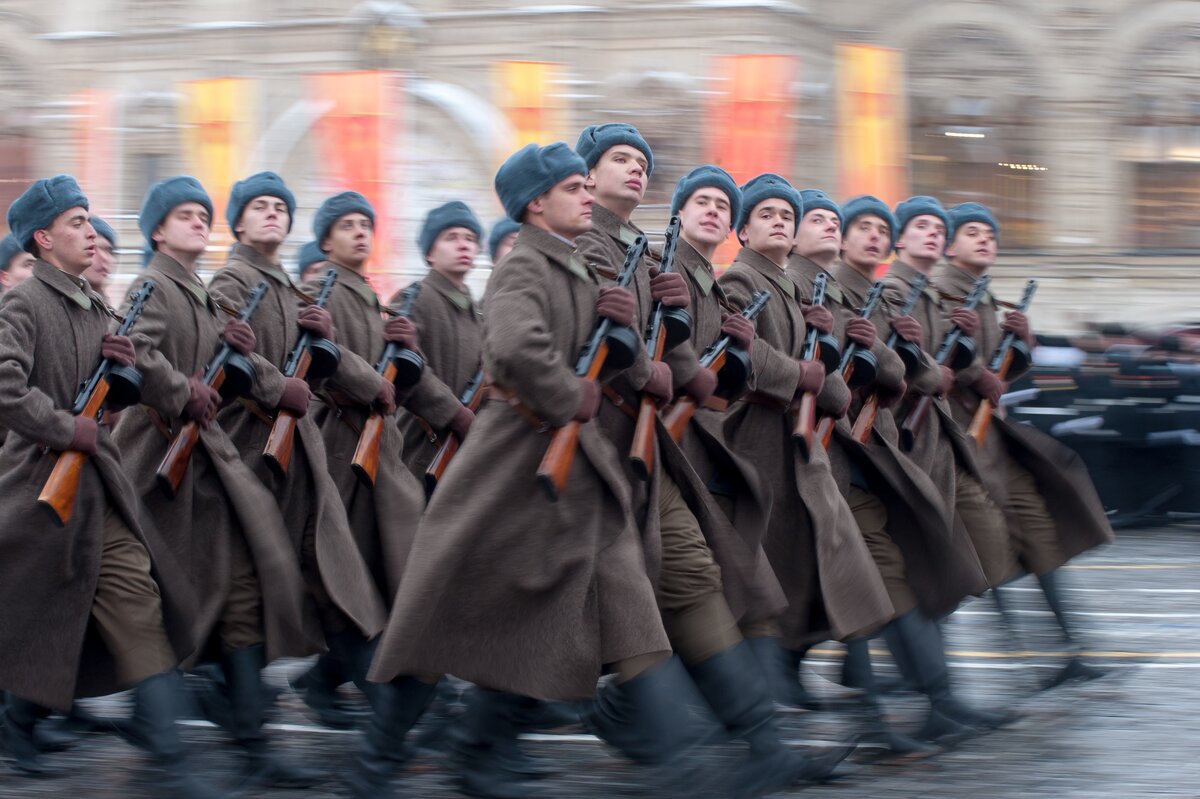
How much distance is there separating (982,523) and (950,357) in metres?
0.71

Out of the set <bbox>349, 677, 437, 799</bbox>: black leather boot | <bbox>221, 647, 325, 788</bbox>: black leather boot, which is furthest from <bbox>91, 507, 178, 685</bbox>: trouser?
<bbox>349, 677, 437, 799</bbox>: black leather boot

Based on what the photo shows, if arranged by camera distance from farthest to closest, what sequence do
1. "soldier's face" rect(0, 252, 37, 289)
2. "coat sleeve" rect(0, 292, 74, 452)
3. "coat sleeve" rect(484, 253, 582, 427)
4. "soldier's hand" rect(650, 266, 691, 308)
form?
"soldier's face" rect(0, 252, 37, 289), "soldier's hand" rect(650, 266, 691, 308), "coat sleeve" rect(0, 292, 74, 452), "coat sleeve" rect(484, 253, 582, 427)

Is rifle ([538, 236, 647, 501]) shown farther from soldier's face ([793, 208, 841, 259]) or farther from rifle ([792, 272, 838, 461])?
soldier's face ([793, 208, 841, 259])

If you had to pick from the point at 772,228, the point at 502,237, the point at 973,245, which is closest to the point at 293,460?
the point at 772,228

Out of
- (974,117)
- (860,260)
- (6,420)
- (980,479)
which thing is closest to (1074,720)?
(980,479)

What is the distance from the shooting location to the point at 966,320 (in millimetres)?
7348

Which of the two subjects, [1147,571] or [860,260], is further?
[1147,571]

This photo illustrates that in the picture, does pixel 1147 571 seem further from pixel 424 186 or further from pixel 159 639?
pixel 424 186

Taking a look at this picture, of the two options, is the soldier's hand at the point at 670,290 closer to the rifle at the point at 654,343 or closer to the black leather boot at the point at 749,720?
the rifle at the point at 654,343

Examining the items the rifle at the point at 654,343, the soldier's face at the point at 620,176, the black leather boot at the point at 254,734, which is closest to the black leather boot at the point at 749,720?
the rifle at the point at 654,343

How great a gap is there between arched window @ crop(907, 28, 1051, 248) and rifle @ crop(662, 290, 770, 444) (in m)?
16.7

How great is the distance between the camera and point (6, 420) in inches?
208

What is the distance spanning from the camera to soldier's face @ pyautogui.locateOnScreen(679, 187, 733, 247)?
6137 mm

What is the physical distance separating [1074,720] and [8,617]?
3.52 metres
